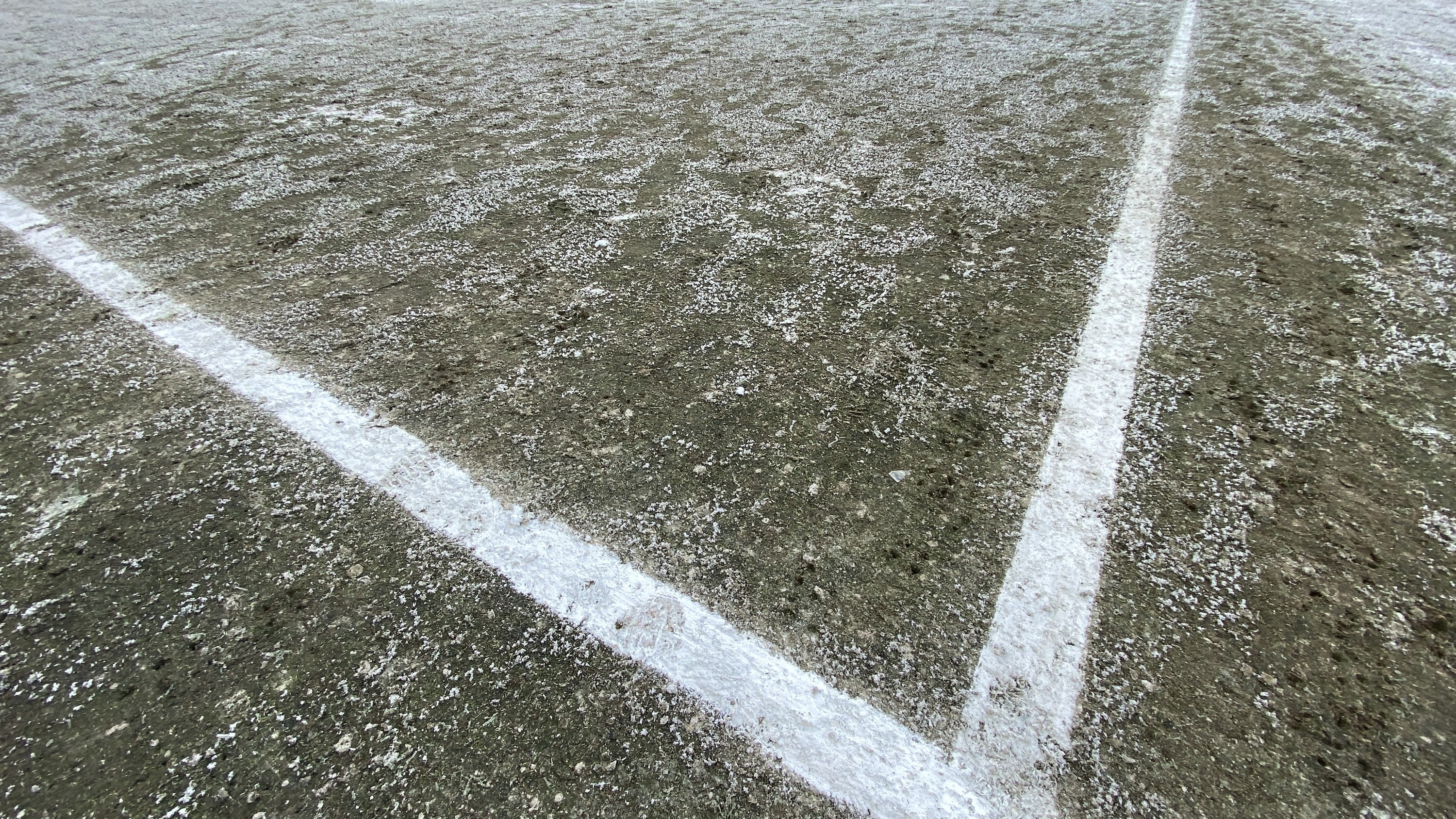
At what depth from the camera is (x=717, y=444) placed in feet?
6.00

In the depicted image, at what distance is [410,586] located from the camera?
149 cm

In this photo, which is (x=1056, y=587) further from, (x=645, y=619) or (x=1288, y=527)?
(x=645, y=619)

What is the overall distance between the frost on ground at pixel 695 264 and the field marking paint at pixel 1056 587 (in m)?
0.06

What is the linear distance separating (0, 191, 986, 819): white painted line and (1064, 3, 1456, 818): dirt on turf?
0.30m

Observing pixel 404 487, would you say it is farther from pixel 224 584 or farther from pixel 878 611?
pixel 878 611

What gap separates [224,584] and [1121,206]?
335 cm

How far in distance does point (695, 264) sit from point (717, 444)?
1.02 m

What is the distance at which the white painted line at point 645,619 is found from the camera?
3.87 ft

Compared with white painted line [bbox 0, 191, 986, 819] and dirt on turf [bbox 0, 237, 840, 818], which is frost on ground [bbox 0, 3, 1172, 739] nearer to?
white painted line [bbox 0, 191, 986, 819]

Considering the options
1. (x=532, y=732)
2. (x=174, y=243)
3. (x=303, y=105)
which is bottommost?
(x=532, y=732)

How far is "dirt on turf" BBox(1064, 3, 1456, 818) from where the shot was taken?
116 cm

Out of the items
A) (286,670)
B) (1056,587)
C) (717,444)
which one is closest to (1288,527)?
(1056,587)

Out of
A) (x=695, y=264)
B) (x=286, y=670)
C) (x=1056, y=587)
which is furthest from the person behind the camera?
(x=695, y=264)

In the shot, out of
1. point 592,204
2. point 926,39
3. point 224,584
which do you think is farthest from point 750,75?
point 224,584
